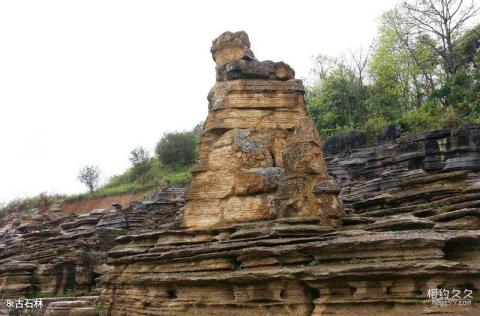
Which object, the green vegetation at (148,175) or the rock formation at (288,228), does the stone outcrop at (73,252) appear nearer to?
the rock formation at (288,228)

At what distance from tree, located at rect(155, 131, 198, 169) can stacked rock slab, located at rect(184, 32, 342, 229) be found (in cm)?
3093

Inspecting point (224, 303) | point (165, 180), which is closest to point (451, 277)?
point (224, 303)

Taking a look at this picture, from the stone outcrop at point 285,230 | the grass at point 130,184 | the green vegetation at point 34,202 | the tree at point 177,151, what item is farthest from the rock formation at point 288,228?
the green vegetation at point 34,202

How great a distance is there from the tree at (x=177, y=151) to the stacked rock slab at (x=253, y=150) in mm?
30935

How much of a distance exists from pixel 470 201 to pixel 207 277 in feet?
20.6

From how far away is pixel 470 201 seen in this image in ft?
36.4

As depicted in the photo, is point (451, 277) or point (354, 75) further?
point (354, 75)

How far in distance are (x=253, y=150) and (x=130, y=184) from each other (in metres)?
36.0

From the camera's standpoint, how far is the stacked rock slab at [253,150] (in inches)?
476

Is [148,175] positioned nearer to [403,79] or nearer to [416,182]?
[403,79]

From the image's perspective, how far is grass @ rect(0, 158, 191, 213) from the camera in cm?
4288

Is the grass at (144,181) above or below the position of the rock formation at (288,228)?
above

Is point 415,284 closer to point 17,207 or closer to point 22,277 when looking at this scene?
point 22,277

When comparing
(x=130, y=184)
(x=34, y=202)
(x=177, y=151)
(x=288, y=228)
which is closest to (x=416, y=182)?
(x=288, y=228)
